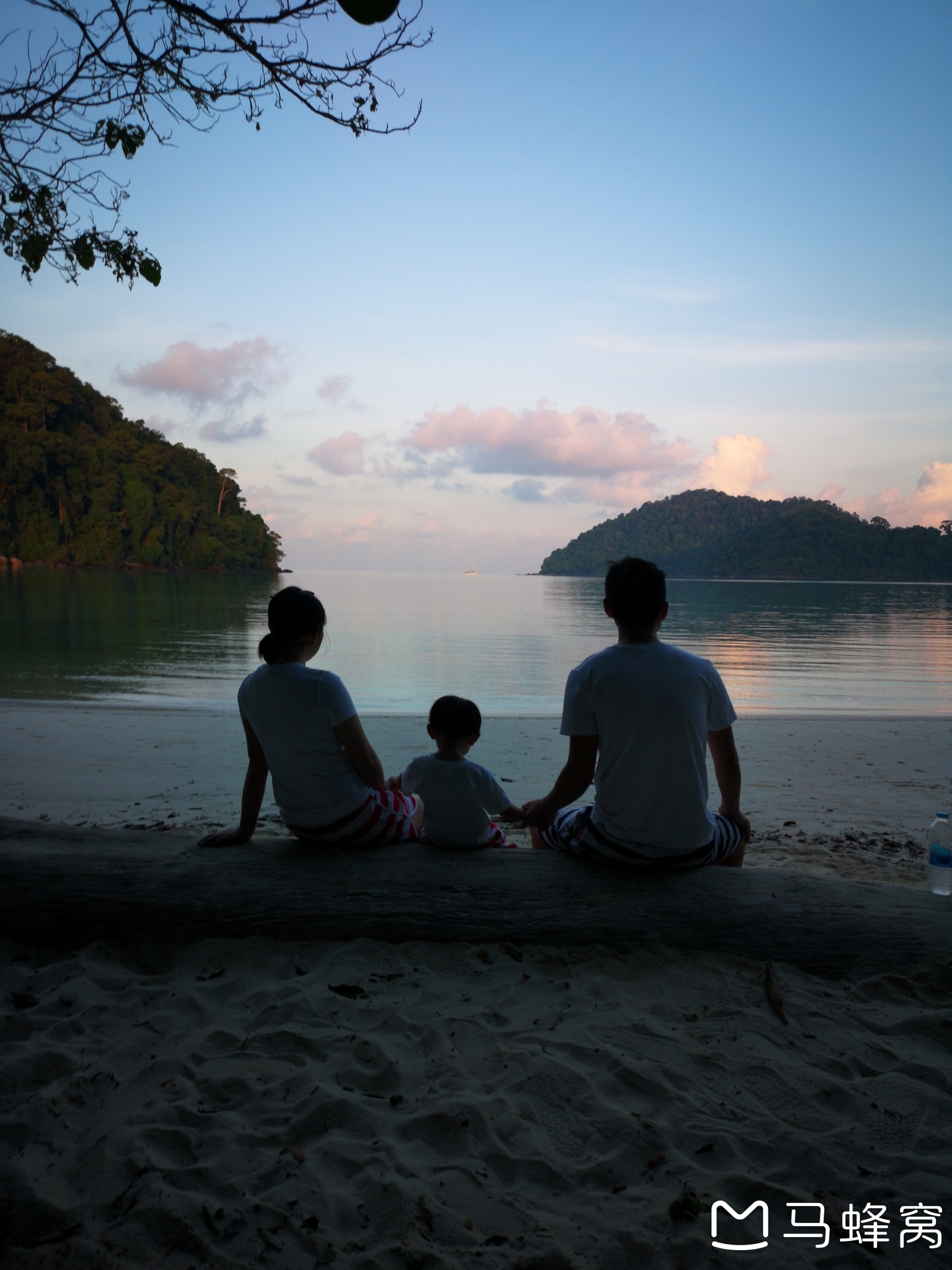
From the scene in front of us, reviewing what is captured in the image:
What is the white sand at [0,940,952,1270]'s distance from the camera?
73.0 inches

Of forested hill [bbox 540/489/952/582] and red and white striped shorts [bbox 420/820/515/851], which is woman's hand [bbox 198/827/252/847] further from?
forested hill [bbox 540/489/952/582]

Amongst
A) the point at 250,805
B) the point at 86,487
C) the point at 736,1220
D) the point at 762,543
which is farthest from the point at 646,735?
the point at 762,543

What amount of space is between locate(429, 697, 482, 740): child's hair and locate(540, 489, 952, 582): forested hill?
3795 inches

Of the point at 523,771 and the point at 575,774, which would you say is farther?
the point at 523,771

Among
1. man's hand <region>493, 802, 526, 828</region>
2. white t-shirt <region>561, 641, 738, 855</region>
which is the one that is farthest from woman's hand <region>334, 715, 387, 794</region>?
white t-shirt <region>561, 641, 738, 855</region>

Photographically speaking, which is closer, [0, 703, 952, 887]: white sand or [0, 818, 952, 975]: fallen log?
[0, 818, 952, 975]: fallen log

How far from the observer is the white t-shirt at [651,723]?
9.64 feet

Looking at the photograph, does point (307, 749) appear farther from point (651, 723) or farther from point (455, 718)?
→ point (651, 723)

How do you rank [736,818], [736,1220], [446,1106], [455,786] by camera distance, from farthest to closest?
[455,786]
[736,818]
[446,1106]
[736,1220]

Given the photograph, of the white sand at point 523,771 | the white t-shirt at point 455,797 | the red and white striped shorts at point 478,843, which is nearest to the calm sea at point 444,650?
the white sand at point 523,771

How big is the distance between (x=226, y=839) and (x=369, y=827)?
713mm

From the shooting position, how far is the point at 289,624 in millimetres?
3252

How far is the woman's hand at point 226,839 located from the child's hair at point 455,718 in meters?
1.09

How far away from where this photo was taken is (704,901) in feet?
10.4
